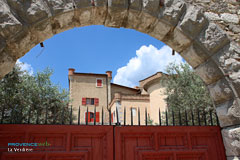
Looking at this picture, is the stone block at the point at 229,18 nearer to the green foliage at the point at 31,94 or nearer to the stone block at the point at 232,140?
the stone block at the point at 232,140

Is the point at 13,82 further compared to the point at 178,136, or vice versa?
the point at 13,82

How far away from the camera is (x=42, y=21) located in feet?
6.82

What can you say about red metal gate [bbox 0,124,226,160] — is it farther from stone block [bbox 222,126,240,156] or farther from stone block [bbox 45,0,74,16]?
stone block [bbox 45,0,74,16]

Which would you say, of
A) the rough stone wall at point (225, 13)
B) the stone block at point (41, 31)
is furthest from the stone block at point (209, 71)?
the stone block at point (41, 31)

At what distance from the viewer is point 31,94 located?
8508mm

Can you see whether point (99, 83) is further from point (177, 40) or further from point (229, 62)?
point (229, 62)

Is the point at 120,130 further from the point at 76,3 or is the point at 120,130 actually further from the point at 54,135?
the point at 76,3

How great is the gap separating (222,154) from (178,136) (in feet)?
1.96

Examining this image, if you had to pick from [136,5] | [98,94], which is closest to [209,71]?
[136,5]

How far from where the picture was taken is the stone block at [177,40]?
2430mm

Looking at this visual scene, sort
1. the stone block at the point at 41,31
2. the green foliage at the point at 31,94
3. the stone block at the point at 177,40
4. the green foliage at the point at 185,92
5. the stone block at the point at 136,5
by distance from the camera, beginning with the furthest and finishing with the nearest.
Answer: the green foliage at the point at 185,92, the green foliage at the point at 31,94, the stone block at the point at 177,40, the stone block at the point at 136,5, the stone block at the point at 41,31

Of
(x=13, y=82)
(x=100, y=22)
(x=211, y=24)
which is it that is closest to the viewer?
(x=211, y=24)

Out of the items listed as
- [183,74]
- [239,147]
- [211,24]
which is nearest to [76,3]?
[211,24]

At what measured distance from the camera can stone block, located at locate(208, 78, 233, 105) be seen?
2172 millimetres
